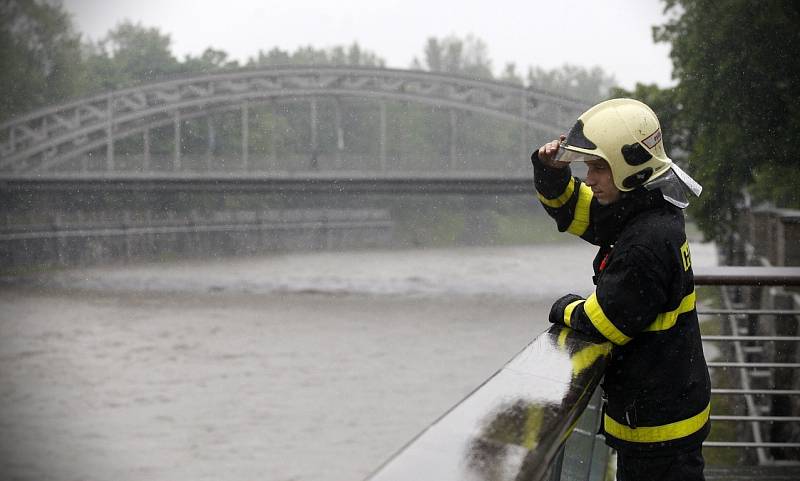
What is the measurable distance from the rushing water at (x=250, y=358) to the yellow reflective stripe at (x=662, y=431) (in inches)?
296

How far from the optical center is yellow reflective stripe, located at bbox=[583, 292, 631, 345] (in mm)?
1481

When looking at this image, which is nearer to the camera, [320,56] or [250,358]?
[250,358]

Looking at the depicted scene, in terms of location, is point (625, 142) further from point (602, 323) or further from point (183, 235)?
point (183, 235)

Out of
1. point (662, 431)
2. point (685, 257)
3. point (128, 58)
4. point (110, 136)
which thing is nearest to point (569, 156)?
point (685, 257)

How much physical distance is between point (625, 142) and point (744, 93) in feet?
35.5


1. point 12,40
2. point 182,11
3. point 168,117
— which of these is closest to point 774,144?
point 12,40

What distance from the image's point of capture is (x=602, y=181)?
1.70 m

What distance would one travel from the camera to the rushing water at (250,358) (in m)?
15.6

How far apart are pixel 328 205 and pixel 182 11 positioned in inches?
2084

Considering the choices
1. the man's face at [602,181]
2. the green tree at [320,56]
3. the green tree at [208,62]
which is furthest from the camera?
the green tree at [320,56]

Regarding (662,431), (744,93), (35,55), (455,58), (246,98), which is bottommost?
(662,431)

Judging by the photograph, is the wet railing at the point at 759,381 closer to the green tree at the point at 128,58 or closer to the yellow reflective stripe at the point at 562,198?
the yellow reflective stripe at the point at 562,198

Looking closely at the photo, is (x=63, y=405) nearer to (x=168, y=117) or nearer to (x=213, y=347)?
(x=213, y=347)

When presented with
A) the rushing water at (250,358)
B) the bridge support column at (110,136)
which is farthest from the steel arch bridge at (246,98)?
the rushing water at (250,358)
